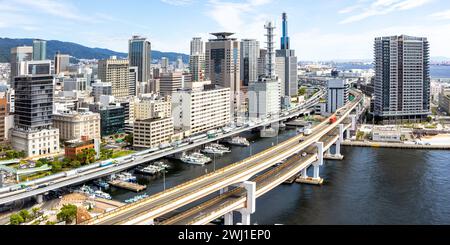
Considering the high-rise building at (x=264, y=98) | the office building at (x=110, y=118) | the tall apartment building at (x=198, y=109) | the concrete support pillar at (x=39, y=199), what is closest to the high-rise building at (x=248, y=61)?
the high-rise building at (x=264, y=98)

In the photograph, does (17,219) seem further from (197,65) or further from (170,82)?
(197,65)

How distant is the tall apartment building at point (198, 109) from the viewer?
44.5ft

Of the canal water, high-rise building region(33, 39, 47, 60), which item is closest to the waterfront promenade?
the canal water

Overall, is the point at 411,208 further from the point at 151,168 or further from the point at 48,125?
the point at 48,125

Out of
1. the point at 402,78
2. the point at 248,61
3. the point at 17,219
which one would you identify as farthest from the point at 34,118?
the point at 248,61

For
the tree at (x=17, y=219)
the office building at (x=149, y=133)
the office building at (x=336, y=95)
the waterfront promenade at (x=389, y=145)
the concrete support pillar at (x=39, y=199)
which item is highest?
the office building at (x=336, y=95)

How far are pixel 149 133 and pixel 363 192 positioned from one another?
5.83 meters

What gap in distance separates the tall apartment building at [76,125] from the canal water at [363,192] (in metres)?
2.84

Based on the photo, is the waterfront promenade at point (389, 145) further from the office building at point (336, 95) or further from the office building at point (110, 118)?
the office building at point (110, 118)

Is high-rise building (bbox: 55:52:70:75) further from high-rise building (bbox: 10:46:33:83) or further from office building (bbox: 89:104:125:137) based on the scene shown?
office building (bbox: 89:104:125:137)

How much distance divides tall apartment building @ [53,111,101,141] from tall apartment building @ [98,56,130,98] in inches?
318

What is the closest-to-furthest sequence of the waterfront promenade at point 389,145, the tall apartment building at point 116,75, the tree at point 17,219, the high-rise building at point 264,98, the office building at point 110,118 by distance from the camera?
the tree at point 17,219 → the waterfront promenade at point 389,145 → the office building at point 110,118 → the high-rise building at point 264,98 → the tall apartment building at point 116,75
